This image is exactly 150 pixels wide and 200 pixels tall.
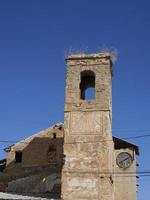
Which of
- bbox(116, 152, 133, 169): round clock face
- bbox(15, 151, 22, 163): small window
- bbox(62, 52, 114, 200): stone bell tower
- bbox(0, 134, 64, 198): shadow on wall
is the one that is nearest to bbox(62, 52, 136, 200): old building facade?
bbox(62, 52, 114, 200): stone bell tower

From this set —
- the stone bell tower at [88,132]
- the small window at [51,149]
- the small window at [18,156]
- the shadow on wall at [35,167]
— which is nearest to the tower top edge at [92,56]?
the stone bell tower at [88,132]

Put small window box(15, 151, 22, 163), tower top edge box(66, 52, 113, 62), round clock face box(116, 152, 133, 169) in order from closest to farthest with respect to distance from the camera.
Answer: tower top edge box(66, 52, 113, 62)
round clock face box(116, 152, 133, 169)
small window box(15, 151, 22, 163)

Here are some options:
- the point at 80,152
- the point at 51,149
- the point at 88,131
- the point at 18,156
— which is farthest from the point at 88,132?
the point at 18,156

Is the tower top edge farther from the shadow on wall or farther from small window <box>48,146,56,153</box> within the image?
small window <box>48,146,56,153</box>

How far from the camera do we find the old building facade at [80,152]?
85.0 feet

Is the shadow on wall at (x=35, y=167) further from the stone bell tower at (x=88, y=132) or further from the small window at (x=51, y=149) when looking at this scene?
the stone bell tower at (x=88, y=132)

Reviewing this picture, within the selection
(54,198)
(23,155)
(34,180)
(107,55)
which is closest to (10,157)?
(23,155)

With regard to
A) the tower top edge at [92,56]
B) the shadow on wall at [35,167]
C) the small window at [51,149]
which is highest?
the tower top edge at [92,56]

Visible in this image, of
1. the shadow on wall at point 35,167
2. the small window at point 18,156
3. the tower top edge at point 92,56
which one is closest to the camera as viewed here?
the tower top edge at point 92,56

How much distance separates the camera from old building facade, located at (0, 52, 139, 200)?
25906mm

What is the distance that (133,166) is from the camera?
32188 mm

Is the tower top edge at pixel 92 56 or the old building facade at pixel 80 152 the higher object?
the tower top edge at pixel 92 56

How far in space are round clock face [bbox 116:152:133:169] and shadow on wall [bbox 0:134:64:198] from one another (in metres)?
3.69

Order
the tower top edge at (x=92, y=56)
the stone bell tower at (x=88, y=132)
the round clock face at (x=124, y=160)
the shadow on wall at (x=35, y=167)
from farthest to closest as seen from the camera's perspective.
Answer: the round clock face at (x=124, y=160)
the shadow on wall at (x=35, y=167)
the tower top edge at (x=92, y=56)
the stone bell tower at (x=88, y=132)
